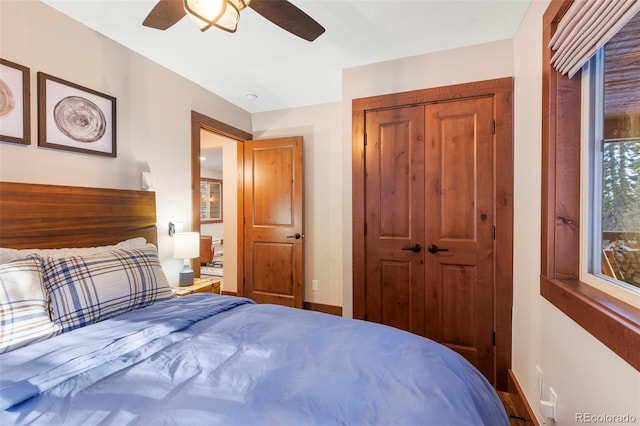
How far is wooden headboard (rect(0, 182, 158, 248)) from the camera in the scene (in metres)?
1.52

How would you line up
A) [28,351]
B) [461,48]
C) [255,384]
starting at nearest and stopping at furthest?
[255,384] < [28,351] < [461,48]

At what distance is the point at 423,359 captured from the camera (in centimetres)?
103

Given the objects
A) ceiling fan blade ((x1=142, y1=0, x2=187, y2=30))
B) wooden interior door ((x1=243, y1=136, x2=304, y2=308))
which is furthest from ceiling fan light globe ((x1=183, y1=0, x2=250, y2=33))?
wooden interior door ((x1=243, y1=136, x2=304, y2=308))

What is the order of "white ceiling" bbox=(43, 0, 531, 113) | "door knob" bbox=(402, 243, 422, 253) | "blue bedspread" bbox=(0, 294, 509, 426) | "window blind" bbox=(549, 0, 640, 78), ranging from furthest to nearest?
"door knob" bbox=(402, 243, 422, 253), "white ceiling" bbox=(43, 0, 531, 113), "window blind" bbox=(549, 0, 640, 78), "blue bedspread" bbox=(0, 294, 509, 426)

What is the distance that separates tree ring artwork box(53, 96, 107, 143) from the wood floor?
3.21 metres

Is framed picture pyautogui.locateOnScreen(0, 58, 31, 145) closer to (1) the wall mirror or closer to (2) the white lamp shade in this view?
(2) the white lamp shade

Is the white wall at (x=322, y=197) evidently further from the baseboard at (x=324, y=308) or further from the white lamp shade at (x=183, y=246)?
the white lamp shade at (x=183, y=246)

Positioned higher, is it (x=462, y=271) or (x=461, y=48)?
(x=461, y=48)

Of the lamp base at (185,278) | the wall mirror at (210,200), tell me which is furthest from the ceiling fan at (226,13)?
the wall mirror at (210,200)

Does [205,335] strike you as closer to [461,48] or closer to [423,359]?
[423,359]

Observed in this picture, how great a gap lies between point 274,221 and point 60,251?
6.77 feet

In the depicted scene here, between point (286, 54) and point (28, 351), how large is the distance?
7.58 feet

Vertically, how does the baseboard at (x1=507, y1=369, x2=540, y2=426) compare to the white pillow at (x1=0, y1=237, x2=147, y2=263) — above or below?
below

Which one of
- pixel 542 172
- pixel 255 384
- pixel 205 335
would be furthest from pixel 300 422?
pixel 542 172
